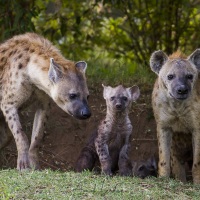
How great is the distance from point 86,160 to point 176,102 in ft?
3.93

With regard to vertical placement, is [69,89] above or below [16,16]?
below

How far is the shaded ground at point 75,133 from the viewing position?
9.73 m

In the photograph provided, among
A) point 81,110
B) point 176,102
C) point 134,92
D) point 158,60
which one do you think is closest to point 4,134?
point 81,110

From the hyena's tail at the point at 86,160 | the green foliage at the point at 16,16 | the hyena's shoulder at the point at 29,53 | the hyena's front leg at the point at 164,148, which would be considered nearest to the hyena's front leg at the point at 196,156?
the hyena's front leg at the point at 164,148

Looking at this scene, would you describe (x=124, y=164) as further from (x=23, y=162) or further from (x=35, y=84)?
(x=35, y=84)

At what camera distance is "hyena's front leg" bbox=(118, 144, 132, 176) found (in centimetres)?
829

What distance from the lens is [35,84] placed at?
829 cm

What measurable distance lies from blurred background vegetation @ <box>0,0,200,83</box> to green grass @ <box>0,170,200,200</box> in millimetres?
3300

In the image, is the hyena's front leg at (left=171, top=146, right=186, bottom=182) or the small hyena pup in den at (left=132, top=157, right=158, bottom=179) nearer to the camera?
the small hyena pup in den at (left=132, top=157, right=158, bottom=179)

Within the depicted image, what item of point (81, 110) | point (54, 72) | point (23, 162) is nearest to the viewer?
point (81, 110)

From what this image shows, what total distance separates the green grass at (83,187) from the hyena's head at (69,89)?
74 centimetres

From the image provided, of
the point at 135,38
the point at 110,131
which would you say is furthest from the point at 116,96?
the point at 135,38

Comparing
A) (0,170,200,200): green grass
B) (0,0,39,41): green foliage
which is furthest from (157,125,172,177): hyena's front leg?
(0,0,39,41): green foliage

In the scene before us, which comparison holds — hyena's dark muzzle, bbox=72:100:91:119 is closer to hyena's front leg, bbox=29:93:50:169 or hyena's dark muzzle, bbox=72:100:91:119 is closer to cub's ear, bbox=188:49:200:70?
hyena's front leg, bbox=29:93:50:169
